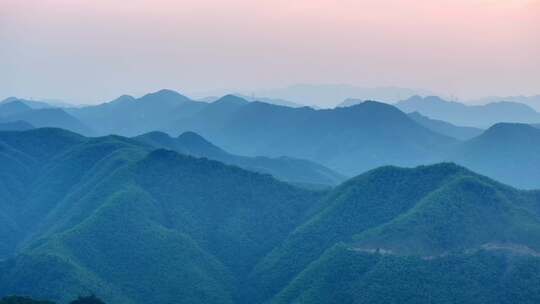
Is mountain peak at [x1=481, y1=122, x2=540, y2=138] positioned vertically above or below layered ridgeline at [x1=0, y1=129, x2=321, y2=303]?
above

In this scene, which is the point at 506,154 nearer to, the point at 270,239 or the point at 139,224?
the point at 270,239

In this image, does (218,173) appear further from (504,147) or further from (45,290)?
(504,147)

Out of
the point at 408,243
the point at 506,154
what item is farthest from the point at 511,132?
the point at 408,243

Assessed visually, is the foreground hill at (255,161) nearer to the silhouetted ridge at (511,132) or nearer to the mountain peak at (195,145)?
the mountain peak at (195,145)

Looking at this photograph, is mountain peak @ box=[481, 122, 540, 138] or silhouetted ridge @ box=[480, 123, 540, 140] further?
mountain peak @ box=[481, 122, 540, 138]

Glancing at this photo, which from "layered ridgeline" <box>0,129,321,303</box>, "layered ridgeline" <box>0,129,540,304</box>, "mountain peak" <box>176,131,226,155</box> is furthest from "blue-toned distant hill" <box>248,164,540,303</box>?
"mountain peak" <box>176,131,226,155</box>

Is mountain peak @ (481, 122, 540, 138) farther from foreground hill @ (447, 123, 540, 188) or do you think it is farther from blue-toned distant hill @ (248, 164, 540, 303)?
blue-toned distant hill @ (248, 164, 540, 303)

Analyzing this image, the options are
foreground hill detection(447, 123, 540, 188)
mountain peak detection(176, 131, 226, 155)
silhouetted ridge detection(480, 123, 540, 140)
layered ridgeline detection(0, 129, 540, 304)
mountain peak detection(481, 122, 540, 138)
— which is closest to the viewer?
layered ridgeline detection(0, 129, 540, 304)
